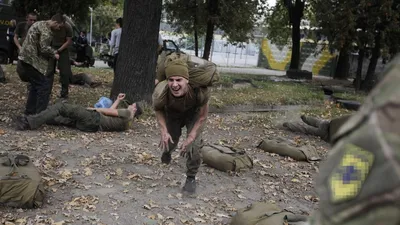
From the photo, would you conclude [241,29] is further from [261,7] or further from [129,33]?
[129,33]

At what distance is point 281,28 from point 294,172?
2499 centimetres

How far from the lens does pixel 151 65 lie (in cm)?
909

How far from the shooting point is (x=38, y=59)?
7094 mm

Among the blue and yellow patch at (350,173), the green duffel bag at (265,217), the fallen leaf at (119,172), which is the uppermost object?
the blue and yellow patch at (350,173)

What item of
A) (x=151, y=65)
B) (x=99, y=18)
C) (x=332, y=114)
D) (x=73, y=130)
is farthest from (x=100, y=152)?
(x=99, y=18)

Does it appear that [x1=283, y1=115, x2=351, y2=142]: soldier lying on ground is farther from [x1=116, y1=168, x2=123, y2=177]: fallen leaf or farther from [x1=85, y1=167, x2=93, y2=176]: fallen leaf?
[x1=85, y1=167, x2=93, y2=176]: fallen leaf

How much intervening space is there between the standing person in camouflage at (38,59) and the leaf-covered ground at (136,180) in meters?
0.65

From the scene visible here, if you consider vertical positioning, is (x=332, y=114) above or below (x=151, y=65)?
below

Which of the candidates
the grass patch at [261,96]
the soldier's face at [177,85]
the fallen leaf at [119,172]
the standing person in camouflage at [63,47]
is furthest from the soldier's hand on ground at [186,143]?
the grass patch at [261,96]

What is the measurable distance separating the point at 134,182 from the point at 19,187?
144cm

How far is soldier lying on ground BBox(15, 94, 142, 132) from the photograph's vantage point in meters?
6.81

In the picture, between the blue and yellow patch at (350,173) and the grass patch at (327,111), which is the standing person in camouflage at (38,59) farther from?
the blue and yellow patch at (350,173)

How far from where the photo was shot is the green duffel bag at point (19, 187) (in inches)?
160

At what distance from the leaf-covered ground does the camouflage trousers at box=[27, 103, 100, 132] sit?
0.14 metres
